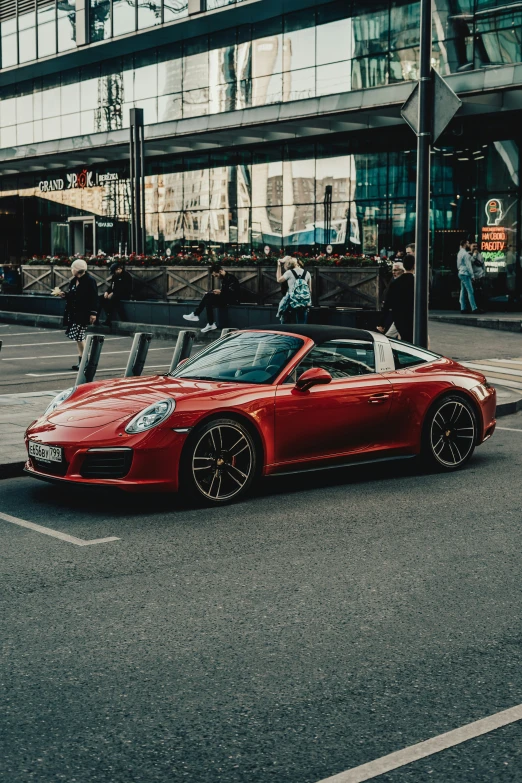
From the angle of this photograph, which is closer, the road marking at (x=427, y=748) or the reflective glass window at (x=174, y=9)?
the road marking at (x=427, y=748)

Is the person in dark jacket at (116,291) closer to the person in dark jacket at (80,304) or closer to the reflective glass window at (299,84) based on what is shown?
the person in dark jacket at (80,304)

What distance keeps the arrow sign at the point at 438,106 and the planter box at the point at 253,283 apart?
6.77 meters

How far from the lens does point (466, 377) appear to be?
9.44m

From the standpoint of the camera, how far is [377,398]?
342 inches

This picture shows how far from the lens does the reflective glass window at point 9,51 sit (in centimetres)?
4356

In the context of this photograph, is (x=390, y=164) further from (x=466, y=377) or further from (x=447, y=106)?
(x=466, y=377)

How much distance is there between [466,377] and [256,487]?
2274 mm

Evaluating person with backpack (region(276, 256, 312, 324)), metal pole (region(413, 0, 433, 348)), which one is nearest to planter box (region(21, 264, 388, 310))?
person with backpack (region(276, 256, 312, 324))

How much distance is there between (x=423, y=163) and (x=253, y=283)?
A: 31.9 feet

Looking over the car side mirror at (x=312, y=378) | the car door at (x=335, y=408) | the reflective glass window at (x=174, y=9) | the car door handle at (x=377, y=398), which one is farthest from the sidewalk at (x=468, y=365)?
the reflective glass window at (x=174, y=9)

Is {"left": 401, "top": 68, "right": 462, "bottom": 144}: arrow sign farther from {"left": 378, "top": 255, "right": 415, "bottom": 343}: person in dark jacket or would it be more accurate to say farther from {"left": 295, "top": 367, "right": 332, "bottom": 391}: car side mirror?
{"left": 295, "top": 367, "right": 332, "bottom": 391}: car side mirror

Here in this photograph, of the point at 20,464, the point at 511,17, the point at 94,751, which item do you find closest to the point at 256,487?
the point at 20,464

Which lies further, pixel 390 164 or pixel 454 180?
pixel 390 164

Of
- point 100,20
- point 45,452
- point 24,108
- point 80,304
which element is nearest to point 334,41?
point 100,20
